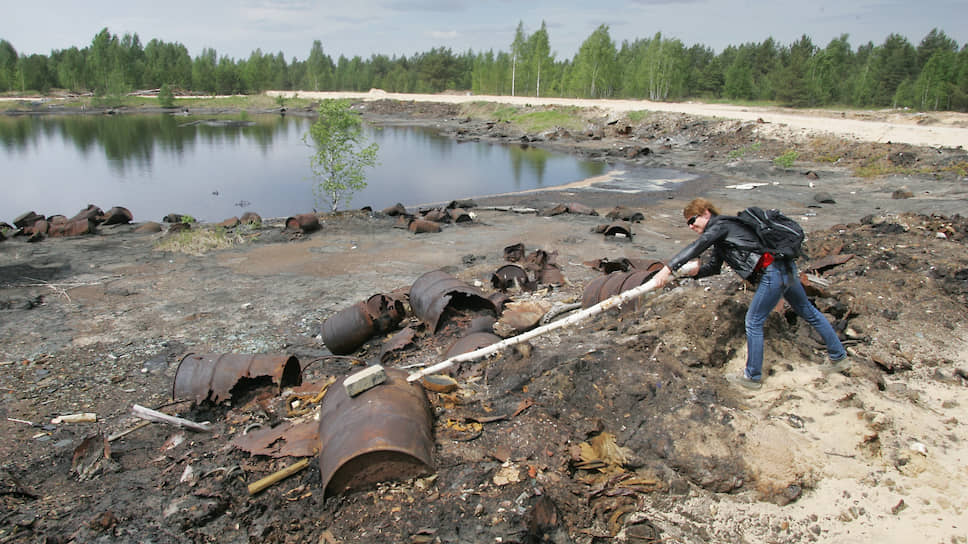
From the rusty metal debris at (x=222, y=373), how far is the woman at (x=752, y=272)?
12.2ft

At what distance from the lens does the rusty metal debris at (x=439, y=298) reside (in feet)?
22.0

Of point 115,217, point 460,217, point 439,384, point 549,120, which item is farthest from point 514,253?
point 549,120

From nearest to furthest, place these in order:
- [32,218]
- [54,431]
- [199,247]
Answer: [54,431] → [199,247] → [32,218]

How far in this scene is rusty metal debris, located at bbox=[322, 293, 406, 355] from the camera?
678cm

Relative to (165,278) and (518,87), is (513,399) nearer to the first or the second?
(165,278)

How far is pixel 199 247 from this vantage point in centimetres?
1161

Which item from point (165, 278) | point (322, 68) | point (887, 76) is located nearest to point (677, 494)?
point (165, 278)

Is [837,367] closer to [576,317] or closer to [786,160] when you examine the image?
[576,317]

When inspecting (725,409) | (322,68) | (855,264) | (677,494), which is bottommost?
(677,494)

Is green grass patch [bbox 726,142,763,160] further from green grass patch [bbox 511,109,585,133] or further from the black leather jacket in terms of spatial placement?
the black leather jacket

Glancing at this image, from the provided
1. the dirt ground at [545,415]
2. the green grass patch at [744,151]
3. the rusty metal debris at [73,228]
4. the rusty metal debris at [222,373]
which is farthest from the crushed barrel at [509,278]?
the green grass patch at [744,151]

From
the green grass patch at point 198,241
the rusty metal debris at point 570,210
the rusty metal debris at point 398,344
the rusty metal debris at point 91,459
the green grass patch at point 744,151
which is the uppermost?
the green grass patch at point 744,151

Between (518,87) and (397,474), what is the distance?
85420 mm

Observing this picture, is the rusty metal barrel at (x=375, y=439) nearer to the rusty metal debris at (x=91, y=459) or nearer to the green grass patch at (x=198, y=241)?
the rusty metal debris at (x=91, y=459)
